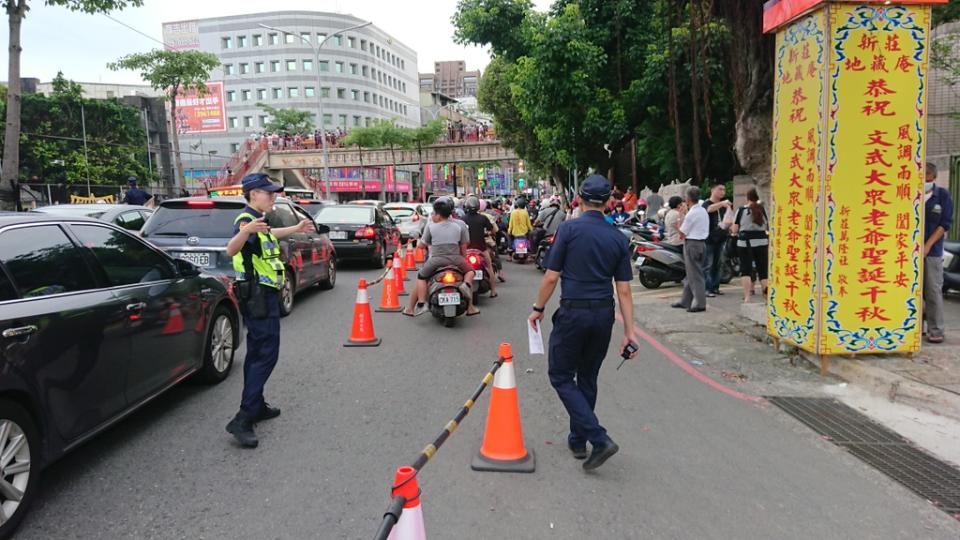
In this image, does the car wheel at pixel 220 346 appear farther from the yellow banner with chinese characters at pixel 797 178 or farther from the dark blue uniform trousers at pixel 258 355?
the yellow banner with chinese characters at pixel 797 178

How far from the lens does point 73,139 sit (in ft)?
113

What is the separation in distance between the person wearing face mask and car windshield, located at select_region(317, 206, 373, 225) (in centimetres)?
1073

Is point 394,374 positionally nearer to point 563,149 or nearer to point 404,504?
point 404,504

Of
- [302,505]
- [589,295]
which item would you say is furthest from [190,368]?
[589,295]

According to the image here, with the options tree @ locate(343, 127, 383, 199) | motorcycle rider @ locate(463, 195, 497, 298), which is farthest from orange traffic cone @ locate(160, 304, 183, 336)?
tree @ locate(343, 127, 383, 199)

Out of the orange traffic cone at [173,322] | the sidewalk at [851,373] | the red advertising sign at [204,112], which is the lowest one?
the sidewalk at [851,373]

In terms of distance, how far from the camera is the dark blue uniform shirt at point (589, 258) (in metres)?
3.90

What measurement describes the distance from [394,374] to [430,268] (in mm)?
2537

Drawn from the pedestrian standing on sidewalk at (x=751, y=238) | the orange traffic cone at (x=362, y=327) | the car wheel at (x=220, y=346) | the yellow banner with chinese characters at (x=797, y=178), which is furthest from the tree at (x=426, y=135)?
the car wheel at (x=220, y=346)

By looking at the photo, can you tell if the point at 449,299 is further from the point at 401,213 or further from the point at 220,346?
the point at 401,213

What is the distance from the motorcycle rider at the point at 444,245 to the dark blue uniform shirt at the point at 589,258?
14.5 feet

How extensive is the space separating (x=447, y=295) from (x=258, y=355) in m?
3.89

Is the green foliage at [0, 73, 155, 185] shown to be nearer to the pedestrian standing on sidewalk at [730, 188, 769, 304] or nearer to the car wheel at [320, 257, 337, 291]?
the car wheel at [320, 257, 337, 291]

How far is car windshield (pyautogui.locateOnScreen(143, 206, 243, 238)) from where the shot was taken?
769cm
